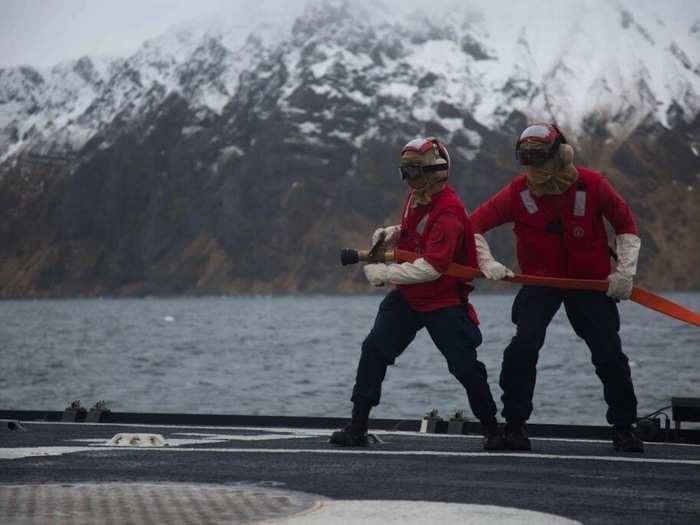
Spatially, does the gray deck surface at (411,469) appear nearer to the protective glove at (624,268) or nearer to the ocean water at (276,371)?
the protective glove at (624,268)

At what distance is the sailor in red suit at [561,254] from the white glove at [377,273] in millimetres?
606

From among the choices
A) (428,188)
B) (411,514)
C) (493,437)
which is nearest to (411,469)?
(493,437)

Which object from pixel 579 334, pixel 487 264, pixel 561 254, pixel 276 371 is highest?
pixel 561 254

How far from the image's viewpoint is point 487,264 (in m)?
8.86

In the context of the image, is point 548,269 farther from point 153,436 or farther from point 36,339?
point 36,339

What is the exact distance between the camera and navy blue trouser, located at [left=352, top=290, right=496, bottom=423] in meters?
8.91

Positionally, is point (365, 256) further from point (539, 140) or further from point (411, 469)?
point (411, 469)

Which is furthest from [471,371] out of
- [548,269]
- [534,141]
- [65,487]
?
[65,487]

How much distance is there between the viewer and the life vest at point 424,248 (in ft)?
29.6

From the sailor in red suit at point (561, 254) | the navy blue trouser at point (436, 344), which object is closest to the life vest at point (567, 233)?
the sailor in red suit at point (561, 254)

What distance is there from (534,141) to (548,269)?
0.82 meters

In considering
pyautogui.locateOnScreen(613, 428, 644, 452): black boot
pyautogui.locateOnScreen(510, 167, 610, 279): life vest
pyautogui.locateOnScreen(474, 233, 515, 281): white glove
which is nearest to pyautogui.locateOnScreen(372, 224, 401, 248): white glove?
pyautogui.locateOnScreen(474, 233, 515, 281): white glove

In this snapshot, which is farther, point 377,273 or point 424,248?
point 424,248

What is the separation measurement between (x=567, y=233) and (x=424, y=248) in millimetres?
899
